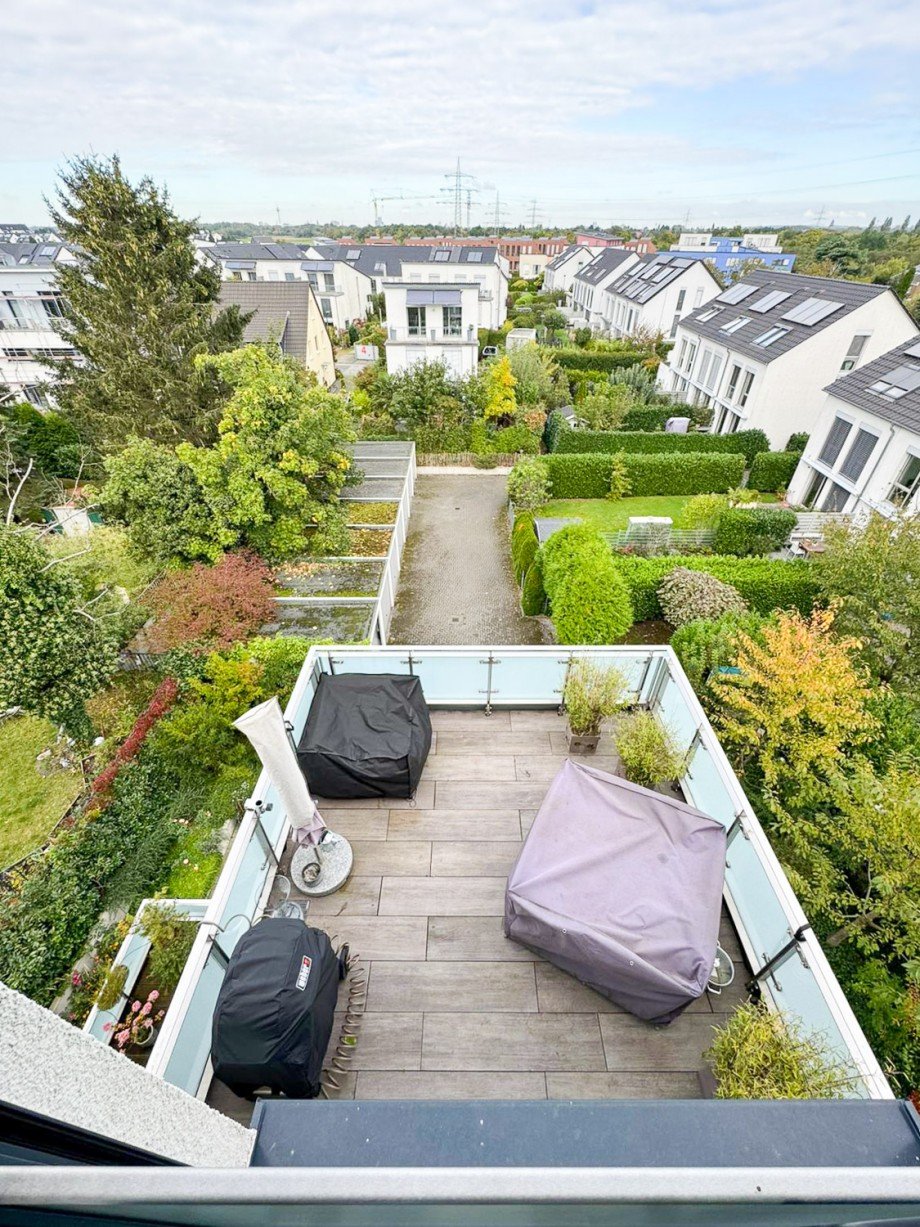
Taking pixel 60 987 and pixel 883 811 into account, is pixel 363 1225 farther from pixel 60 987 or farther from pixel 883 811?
pixel 60 987

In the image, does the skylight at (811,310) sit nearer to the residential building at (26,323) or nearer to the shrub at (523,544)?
the shrub at (523,544)

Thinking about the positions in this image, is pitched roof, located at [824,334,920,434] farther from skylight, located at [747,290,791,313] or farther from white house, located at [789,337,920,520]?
skylight, located at [747,290,791,313]

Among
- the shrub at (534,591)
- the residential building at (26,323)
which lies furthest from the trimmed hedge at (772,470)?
the residential building at (26,323)

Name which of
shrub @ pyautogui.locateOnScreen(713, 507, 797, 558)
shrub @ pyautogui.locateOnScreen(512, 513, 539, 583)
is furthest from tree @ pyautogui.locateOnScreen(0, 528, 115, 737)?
shrub @ pyautogui.locateOnScreen(713, 507, 797, 558)

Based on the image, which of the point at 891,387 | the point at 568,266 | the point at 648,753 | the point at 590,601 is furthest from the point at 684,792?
the point at 568,266

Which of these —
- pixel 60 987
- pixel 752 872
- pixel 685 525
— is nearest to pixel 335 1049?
pixel 752 872

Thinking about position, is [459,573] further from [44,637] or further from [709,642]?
[44,637]

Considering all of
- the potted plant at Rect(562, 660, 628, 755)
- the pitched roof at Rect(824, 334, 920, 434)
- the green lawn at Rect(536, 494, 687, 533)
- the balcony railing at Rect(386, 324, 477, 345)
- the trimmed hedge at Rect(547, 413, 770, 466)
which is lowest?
the green lawn at Rect(536, 494, 687, 533)
